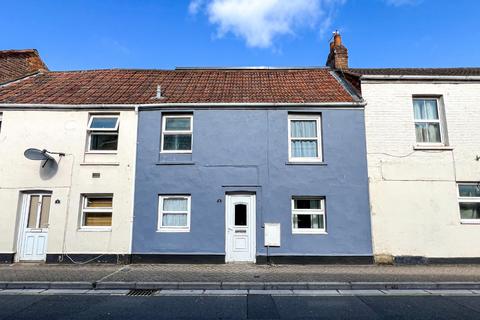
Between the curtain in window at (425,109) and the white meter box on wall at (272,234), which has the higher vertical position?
the curtain in window at (425,109)

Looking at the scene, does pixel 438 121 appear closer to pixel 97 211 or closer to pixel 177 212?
pixel 177 212

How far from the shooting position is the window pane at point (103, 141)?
1154 cm

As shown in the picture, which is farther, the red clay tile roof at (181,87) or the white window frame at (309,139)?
the red clay tile roof at (181,87)

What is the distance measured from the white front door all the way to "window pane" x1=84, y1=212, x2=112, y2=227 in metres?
4.09

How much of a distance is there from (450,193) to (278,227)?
5.88 metres

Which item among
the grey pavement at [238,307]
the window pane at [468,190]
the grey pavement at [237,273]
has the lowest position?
the grey pavement at [238,307]

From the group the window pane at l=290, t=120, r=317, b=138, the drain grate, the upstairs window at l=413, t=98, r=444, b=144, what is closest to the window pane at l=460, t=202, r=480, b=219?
the upstairs window at l=413, t=98, r=444, b=144

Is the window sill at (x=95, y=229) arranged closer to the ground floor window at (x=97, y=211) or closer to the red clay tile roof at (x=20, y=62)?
the ground floor window at (x=97, y=211)

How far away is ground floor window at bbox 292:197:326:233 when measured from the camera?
35.6ft

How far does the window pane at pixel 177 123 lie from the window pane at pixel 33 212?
5.15 m

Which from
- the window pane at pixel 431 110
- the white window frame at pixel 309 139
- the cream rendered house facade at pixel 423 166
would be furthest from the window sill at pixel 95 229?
the window pane at pixel 431 110

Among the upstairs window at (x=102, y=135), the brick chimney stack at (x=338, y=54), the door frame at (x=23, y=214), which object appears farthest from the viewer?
the brick chimney stack at (x=338, y=54)

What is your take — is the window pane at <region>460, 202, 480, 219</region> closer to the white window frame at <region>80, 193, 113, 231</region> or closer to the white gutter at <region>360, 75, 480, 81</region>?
the white gutter at <region>360, 75, 480, 81</region>

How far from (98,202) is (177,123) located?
12.8 ft
